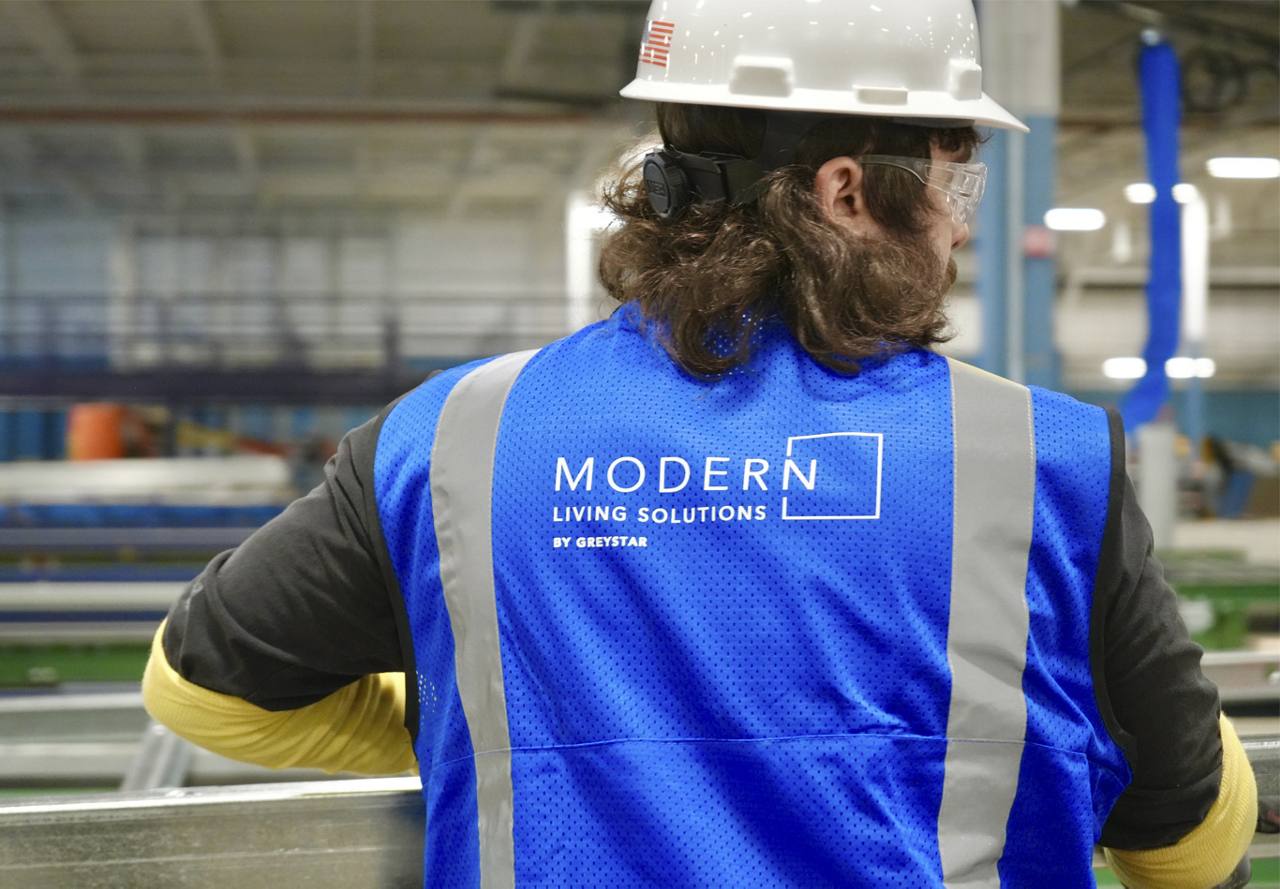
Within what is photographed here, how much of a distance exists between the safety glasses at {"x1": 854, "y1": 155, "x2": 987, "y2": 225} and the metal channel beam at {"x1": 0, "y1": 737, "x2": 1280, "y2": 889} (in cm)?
66

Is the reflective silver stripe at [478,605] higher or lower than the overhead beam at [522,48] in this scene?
lower

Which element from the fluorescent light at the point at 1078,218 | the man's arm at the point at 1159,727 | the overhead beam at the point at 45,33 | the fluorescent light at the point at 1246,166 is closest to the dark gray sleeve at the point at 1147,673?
the man's arm at the point at 1159,727

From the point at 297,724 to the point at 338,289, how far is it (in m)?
15.0

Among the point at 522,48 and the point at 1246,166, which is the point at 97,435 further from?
the point at 1246,166

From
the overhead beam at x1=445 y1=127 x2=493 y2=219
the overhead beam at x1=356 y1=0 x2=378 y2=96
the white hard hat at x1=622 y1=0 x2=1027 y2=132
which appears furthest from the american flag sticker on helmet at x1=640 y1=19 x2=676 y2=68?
the overhead beam at x1=445 y1=127 x2=493 y2=219

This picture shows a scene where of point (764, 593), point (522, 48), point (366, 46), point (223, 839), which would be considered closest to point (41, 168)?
point (366, 46)

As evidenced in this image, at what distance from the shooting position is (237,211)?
1491 centimetres

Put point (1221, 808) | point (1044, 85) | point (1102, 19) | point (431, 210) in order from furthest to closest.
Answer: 1. point (431, 210)
2. point (1102, 19)
3. point (1044, 85)
4. point (1221, 808)

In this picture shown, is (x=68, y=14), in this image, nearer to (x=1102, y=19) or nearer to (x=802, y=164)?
(x=1102, y=19)

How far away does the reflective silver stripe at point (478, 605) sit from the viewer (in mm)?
918

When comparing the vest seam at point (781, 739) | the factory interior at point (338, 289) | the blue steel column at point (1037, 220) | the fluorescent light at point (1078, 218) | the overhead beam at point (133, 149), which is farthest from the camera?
the fluorescent light at point (1078, 218)

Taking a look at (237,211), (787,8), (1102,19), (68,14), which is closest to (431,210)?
(237,211)

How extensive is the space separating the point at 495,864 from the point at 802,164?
573 mm

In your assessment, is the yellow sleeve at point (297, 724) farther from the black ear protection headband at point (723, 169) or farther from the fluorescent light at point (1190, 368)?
the fluorescent light at point (1190, 368)
